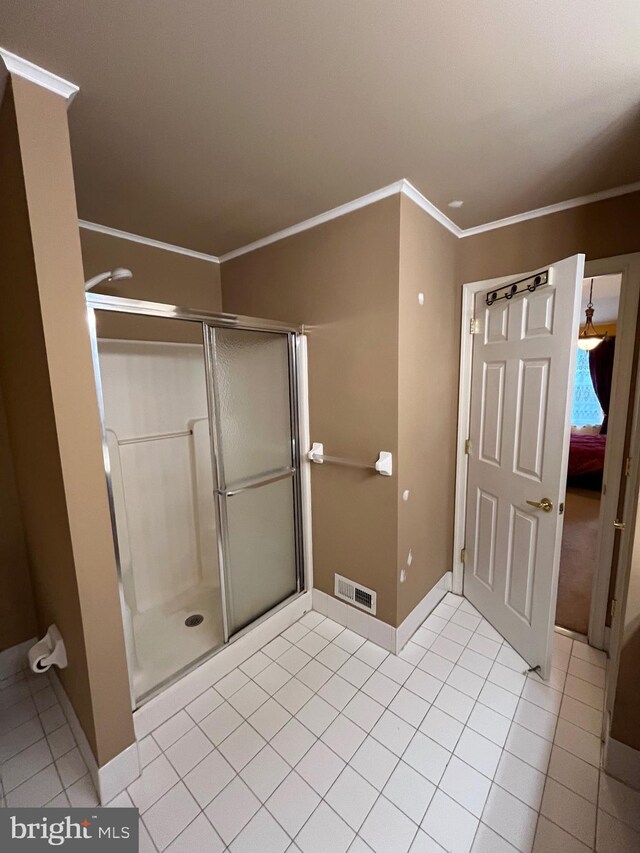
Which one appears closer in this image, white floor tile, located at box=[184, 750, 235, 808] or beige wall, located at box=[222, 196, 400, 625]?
white floor tile, located at box=[184, 750, 235, 808]

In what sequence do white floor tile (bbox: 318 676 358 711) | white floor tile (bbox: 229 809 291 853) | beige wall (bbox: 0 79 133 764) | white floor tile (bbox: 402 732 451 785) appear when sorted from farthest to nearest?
white floor tile (bbox: 318 676 358 711)
white floor tile (bbox: 402 732 451 785)
white floor tile (bbox: 229 809 291 853)
beige wall (bbox: 0 79 133 764)

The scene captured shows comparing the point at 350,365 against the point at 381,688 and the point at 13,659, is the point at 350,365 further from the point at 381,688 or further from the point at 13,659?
the point at 13,659

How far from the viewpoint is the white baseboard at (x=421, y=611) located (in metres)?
1.98

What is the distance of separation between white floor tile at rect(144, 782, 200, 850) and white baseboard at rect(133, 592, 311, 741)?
0.93 feet

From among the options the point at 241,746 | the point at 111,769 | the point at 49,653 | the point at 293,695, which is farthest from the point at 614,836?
the point at 49,653

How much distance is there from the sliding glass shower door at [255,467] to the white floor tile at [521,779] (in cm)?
129

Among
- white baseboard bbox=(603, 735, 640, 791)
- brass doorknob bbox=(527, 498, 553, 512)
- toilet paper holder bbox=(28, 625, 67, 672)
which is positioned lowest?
white baseboard bbox=(603, 735, 640, 791)

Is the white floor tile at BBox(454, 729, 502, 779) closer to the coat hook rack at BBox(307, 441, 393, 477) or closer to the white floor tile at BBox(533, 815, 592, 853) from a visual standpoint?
the white floor tile at BBox(533, 815, 592, 853)

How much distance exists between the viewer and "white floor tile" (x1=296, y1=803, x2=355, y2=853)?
3.75ft

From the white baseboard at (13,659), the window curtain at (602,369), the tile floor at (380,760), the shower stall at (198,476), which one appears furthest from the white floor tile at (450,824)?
the window curtain at (602,369)

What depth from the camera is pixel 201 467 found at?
244 cm

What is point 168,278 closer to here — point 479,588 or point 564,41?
point 564,41

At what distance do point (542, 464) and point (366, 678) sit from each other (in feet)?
4.50

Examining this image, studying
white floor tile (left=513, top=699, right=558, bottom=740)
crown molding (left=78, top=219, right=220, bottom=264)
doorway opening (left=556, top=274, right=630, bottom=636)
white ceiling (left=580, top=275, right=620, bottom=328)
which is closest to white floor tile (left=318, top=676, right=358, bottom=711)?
white floor tile (left=513, top=699, right=558, bottom=740)
